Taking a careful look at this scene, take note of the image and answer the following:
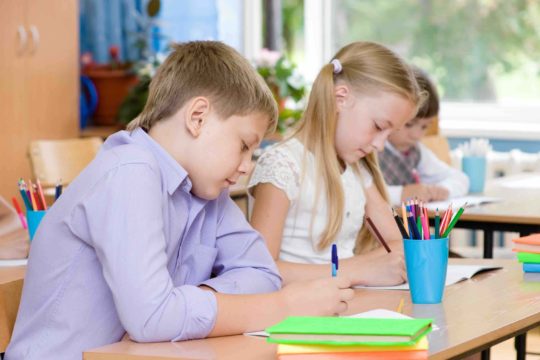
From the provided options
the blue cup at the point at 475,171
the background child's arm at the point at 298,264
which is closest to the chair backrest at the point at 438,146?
the blue cup at the point at 475,171

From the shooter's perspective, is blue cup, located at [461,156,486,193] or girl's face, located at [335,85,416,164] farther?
blue cup, located at [461,156,486,193]

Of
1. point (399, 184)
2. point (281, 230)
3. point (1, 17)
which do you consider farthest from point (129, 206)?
point (1, 17)

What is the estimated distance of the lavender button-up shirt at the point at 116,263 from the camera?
143cm

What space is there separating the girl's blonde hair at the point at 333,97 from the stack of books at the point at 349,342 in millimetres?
1013

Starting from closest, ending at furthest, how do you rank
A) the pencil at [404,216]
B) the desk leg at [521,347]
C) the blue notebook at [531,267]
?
the pencil at [404,216], the blue notebook at [531,267], the desk leg at [521,347]

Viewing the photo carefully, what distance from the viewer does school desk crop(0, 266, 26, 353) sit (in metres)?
1.83

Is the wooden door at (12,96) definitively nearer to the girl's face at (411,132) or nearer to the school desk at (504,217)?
the girl's face at (411,132)

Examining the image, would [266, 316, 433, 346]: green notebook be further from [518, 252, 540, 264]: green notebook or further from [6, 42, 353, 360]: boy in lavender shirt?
[518, 252, 540, 264]: green notebook

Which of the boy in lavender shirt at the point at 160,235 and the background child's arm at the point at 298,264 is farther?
the background child's arm at the point at 298,264

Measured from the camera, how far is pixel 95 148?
13.6ft

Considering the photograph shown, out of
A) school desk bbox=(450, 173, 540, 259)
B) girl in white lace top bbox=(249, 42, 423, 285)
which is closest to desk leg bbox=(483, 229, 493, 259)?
school desk bbox=(450, 173, 540, 259)

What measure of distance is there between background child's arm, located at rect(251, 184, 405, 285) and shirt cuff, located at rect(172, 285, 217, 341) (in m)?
0.54

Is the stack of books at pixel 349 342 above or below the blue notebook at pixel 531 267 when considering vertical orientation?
above

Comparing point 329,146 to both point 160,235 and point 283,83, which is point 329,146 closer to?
point 160,235
